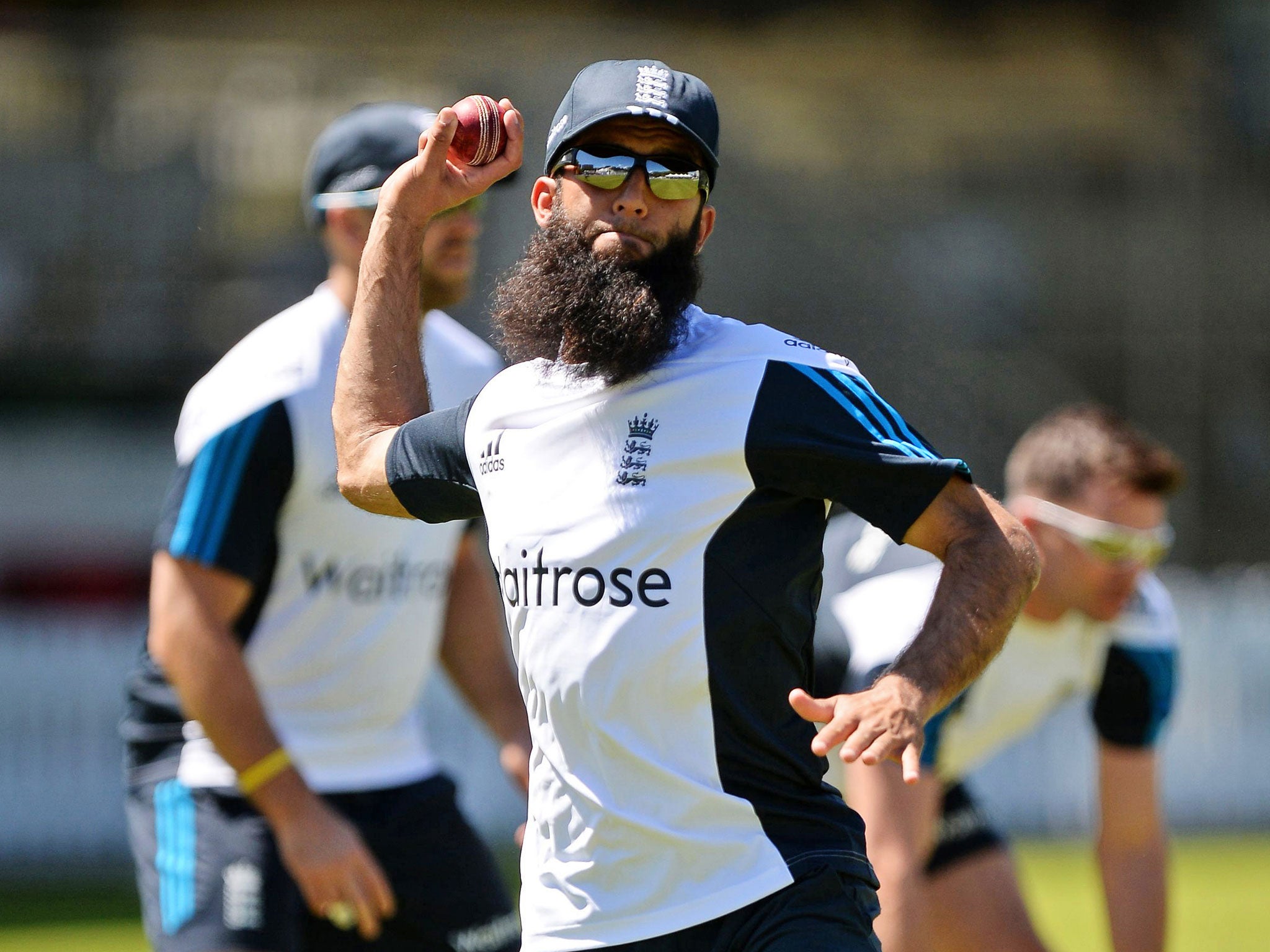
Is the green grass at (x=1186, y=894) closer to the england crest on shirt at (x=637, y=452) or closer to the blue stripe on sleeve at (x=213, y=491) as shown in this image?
the blue stripe on sleeve at (x=213, y=491)

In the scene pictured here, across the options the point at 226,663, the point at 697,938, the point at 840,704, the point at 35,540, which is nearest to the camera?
the point at 840,704

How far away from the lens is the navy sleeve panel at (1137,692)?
5.27 meters

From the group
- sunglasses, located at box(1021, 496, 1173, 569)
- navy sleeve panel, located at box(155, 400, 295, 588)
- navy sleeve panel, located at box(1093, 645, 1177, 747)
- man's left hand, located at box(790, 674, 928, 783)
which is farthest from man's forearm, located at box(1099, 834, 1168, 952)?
man's left hand, located at box(790, 674, 928, 783)

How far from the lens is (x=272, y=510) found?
4.11 m

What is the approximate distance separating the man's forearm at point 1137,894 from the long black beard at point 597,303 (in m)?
2.90

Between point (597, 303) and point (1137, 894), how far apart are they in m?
3.07

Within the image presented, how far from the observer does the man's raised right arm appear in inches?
133

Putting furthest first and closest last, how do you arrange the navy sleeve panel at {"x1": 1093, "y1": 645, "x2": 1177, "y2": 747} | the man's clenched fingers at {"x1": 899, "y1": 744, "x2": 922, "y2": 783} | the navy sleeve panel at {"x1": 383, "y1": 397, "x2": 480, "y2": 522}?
the navy sleeve panel at {"x1": 1093, "y1": 645, "x2": 1177, "y2": 747} < the navy sleeve panel at {"x1": 383, "y1": 397, "x2": 480, "y2": 522} < the man's clenched fingers at {"x1": 899, "y1": 744, "x2": 922, "y2": 783}

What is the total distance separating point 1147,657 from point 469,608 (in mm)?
2033

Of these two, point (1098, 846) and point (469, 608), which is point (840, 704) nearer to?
point (469, 608)

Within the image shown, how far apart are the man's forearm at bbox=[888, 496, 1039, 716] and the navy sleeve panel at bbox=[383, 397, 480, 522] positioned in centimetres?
87

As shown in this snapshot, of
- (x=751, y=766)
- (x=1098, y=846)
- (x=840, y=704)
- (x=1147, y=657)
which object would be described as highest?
(x=840, y=704)

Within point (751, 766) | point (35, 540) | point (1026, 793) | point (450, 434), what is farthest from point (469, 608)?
point (35, 540)

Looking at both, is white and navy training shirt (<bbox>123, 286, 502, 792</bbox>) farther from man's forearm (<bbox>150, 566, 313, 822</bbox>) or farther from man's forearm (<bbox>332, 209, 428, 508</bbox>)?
man's forearm (<bbox>332, 209, 428, 508</bbox>)
